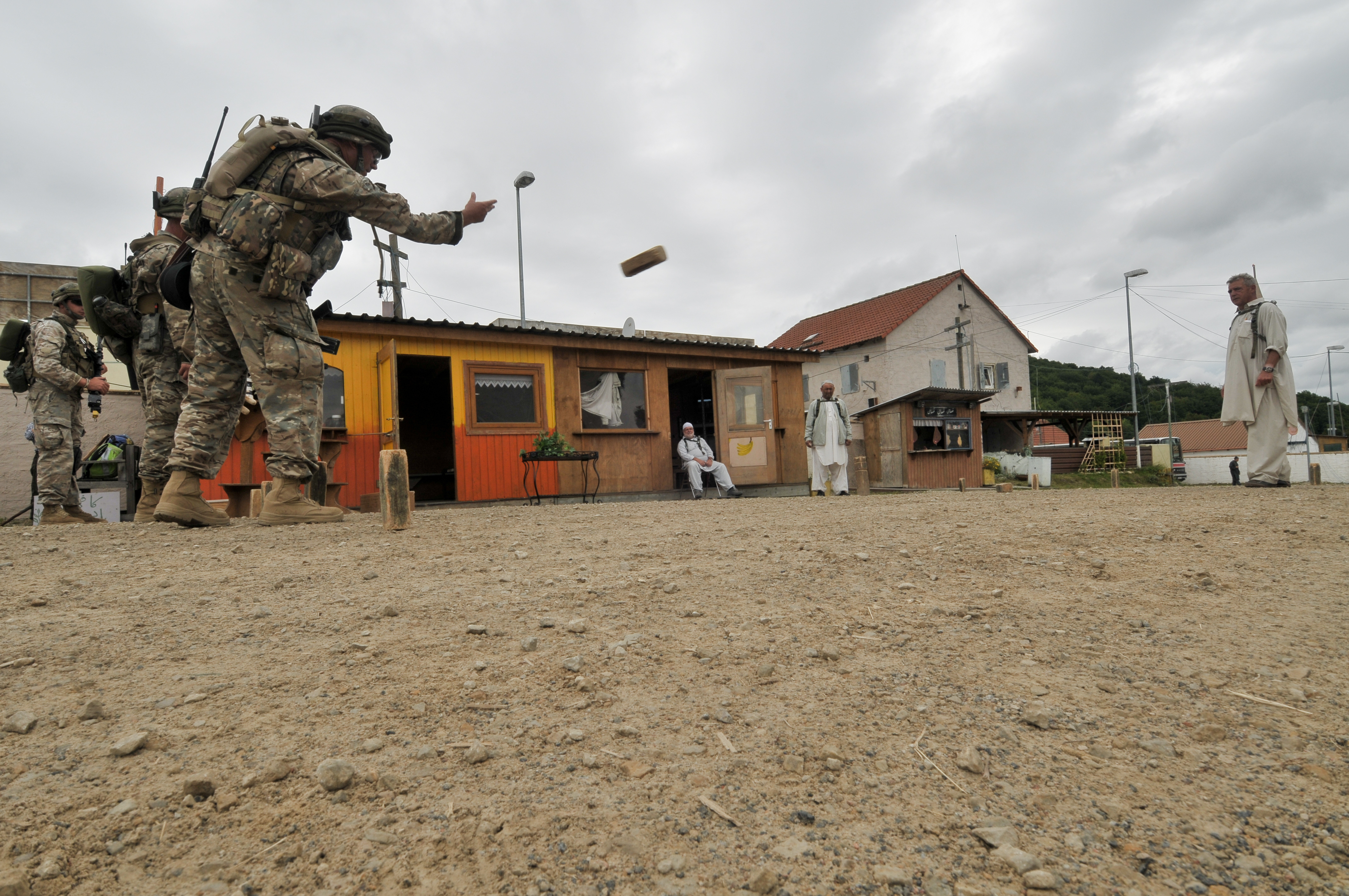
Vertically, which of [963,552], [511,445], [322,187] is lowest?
[963,552]

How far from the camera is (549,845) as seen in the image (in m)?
1.10

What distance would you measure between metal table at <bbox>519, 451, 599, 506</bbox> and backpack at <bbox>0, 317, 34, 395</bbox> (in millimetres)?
4943

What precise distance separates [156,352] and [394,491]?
243 cm

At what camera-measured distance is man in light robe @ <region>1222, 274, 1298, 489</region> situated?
6.00 meters

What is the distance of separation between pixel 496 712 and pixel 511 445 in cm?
851

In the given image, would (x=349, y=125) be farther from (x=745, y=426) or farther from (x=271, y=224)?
(x=745, y=426)

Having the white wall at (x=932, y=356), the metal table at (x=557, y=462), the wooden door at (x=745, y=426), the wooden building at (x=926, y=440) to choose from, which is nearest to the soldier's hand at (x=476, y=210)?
the metal table at (x=557, y=462)

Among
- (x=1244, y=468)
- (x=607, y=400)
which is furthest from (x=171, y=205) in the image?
(x=1244, y=468)

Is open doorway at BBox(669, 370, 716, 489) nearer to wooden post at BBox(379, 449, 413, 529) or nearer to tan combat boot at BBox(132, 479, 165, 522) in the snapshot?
tan combat boot at BBox(132, 479, 165, 522)

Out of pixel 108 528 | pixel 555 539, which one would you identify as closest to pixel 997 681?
pixel 555 539

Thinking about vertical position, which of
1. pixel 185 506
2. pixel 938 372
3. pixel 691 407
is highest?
pixel 938 372

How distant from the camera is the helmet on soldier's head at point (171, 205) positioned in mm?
5098

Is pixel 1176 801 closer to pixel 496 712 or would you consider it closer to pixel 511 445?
pixel 496 712

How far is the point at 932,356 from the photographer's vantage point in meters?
30.0
